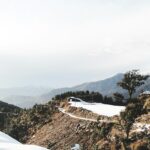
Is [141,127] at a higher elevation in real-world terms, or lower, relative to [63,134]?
higher

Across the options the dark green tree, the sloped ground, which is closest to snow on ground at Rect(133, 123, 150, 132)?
the sloped ground

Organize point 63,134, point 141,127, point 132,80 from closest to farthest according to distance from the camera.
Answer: point 141,127 → point 63,134 → point 132,80

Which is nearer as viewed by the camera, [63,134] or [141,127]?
[141,127]

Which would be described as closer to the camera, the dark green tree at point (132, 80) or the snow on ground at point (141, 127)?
the snow on ground at point (141, 127)

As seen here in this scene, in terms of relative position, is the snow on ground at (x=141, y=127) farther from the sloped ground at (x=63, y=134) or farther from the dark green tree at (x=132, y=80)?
the dark green tree at (x=132, y=80)

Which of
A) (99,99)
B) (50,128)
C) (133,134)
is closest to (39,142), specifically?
(50,128)

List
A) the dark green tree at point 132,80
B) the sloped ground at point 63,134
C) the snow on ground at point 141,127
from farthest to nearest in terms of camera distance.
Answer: the dark green tree at point 132,80
the sloped ground at point 63,134
the snow on ground at point 141,127

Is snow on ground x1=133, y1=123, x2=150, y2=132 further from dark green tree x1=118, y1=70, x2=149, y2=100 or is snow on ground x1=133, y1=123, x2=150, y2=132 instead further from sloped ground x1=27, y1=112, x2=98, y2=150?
dark green tree x1=118, y1=70, x2=149, y2=100

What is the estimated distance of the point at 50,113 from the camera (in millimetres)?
86062

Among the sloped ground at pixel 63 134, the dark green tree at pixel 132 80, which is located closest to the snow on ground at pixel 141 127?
the sloped ground at pixel 63 134

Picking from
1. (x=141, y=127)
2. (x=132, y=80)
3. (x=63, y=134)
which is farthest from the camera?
(x=132, y=80)

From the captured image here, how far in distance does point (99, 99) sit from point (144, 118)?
4113 centimetres

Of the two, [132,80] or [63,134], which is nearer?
[63,134]

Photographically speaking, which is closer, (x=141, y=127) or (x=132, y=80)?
(x=141, y=127)
